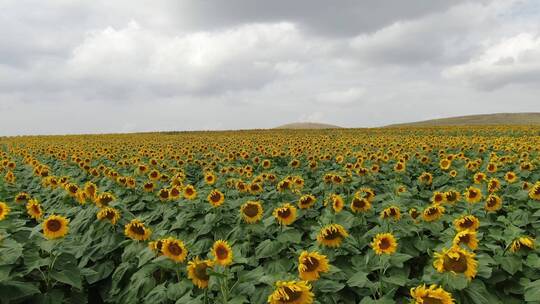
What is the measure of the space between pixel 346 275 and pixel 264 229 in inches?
58.5

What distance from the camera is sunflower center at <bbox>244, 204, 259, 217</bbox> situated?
5.08 m

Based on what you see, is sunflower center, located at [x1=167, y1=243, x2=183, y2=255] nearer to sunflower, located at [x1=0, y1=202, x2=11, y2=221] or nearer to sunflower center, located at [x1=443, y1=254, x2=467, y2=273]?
sunflower, located at [x1=0, y1=202, x2=11, y2=221]

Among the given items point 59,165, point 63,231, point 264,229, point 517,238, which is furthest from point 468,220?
point 59,165

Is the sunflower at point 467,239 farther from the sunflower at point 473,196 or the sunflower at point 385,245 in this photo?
the sunflower at point 473,196

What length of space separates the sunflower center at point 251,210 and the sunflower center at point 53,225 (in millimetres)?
2107

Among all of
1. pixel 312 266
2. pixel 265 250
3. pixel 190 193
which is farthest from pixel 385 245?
pixel 190 193

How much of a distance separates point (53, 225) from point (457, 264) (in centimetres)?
405

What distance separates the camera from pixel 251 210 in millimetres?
5102

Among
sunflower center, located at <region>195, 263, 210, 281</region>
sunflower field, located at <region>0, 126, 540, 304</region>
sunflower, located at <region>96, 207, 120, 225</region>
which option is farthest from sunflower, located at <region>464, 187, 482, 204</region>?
sunflower, located at <region>96, 207, 120, 225</region>

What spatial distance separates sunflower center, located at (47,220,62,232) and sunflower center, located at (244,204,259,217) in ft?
6.91

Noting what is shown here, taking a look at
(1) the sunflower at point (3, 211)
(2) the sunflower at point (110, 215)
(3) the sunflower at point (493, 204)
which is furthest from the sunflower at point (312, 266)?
(3) the sunflower at point (493, 204)

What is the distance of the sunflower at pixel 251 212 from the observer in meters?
5.08

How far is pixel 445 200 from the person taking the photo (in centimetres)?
647

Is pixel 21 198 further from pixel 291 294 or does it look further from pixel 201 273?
pixel 291 294
